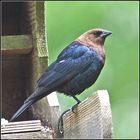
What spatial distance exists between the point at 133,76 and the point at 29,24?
3.31 m

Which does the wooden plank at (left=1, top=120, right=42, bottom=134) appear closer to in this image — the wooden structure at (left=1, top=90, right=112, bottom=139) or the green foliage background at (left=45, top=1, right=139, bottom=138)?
the wooden structure at (left=1, top=90, right=112, bottom=139)

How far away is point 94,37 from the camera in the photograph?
5.29 m

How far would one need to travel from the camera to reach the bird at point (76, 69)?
477cm

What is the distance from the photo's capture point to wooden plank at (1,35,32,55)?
4.92 meters

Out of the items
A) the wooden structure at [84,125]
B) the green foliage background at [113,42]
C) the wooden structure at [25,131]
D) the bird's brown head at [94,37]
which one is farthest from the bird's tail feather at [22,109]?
the green foliage background at [113,42]

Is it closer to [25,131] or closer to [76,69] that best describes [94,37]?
[76,69]

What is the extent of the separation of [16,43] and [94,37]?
597 millimetres

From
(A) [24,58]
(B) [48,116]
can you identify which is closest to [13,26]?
(A) [24,58]

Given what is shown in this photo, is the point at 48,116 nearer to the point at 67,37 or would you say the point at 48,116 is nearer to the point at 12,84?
the point at 12,84

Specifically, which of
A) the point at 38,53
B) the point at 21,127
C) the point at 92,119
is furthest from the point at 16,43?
the point at 92,119

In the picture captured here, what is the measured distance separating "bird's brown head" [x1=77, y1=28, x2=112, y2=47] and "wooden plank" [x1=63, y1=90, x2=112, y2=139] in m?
1.26

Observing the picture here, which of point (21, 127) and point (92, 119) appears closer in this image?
point (92, 119)

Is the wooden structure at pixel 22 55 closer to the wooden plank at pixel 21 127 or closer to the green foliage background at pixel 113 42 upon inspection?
the wooden plank at pixel 21 127

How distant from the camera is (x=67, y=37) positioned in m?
7.41
